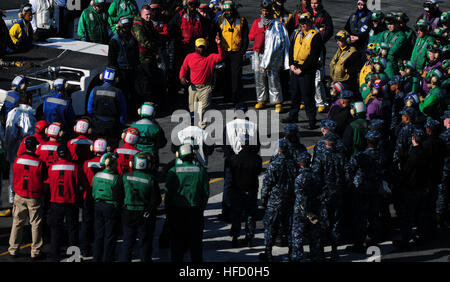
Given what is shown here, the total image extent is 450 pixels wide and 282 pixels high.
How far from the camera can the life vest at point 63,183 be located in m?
11.5

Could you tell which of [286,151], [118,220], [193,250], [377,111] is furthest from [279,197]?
[377,111]

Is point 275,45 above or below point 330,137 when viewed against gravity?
above

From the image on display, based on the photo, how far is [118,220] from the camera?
11281 mm

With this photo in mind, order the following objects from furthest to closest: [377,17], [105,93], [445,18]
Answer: [445,18] < [377,17] < [105,93]

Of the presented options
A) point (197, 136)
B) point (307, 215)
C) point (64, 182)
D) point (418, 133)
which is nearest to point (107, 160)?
point (64, 182)

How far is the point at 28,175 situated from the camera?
1173 cm

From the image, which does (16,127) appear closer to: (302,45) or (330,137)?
(330,137)

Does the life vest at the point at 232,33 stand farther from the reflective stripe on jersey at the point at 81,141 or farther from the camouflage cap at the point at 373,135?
the camouflage cap at the point at 373,135

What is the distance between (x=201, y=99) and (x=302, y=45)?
7.96 feet

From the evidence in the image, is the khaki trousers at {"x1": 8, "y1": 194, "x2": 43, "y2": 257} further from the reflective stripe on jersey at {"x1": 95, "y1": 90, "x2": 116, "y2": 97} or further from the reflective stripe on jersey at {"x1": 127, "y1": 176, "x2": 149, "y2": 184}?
the reflective stripe on jersey at {"x1": 95, "y1": 90, "x2": 116, "y2": 97}

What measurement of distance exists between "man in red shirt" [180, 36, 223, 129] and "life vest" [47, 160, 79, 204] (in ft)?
16.6

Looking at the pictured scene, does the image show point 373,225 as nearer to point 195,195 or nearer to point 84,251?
point 195,195

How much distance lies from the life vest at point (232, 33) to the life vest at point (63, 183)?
7.16 m

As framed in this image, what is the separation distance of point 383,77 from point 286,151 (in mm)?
4338
